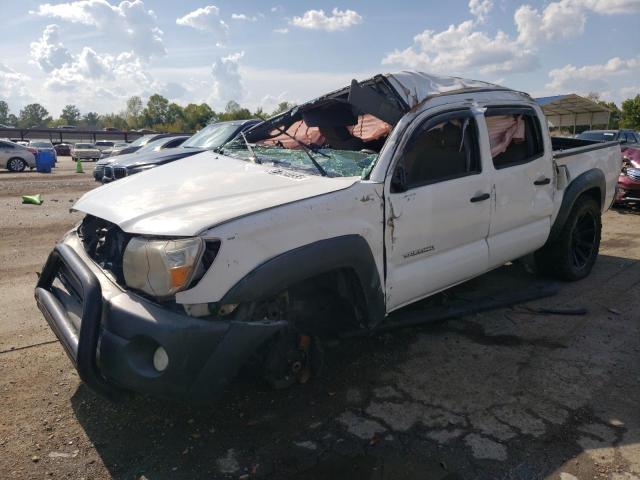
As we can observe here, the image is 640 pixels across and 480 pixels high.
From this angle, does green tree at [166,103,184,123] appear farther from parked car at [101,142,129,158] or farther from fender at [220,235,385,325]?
fender at [220,235,385,325]

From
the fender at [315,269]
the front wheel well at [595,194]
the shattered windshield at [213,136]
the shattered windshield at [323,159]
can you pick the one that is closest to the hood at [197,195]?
the shattered windshield at [323,159]

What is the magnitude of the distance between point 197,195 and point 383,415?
1.65 meters

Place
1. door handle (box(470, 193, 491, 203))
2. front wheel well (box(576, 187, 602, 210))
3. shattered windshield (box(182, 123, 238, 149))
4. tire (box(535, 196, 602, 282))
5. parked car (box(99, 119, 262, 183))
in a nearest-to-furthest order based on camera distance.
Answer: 1. door handle (box(470, 193, 491, 203))
2. tire (box(535, 196, 602, 282))
3. front wheel well (box(576, 187, 602, 210))
4. parked car (box(99, 119, 262, 183))
5. shattered windshield (box(182, 123, 238, 149))

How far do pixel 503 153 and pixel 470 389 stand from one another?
1.89 metres

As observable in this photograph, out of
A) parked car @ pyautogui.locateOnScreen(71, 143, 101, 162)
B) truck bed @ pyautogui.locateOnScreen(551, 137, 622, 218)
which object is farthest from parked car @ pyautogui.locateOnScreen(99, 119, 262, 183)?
parked car @ pyautogui.locateOnScreen(71, 143, 101, 162)

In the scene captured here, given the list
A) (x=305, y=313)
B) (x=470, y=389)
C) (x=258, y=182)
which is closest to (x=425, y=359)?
(x=470, y=389)

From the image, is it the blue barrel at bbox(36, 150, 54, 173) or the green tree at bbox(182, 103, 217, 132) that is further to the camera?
the green tree at bbox(182, 103, 217, 132)

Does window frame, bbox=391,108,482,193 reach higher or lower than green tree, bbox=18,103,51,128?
lower

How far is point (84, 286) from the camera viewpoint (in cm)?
265

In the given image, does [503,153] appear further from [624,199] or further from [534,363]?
[624,199]

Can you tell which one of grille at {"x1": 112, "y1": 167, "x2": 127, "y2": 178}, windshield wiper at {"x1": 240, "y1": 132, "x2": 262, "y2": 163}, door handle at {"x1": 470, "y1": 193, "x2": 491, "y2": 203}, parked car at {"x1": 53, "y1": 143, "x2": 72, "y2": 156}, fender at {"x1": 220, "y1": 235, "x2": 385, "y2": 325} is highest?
parked car at {"x1": 53, "y1": 143, "x2": 72, "y2": 156}

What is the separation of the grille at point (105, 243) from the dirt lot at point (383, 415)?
871 mm

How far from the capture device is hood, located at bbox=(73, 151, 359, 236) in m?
2.62

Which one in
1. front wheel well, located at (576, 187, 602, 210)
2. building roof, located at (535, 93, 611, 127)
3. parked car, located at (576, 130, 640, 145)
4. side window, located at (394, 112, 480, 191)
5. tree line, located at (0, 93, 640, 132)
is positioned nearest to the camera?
side window, located at (394, 112, 480, 191)
